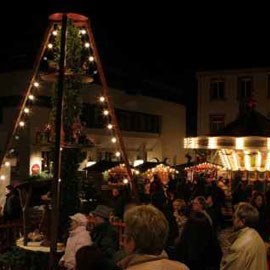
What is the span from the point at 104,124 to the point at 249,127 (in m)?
12.1

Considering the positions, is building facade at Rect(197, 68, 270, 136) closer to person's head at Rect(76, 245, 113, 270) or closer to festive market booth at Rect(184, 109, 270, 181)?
festive market booth at Rect(184, 109, 270, 181)

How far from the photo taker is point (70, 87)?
7.40 m

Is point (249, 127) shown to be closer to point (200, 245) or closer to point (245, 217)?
point (200, 245)

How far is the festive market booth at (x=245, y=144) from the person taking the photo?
39.1 ft

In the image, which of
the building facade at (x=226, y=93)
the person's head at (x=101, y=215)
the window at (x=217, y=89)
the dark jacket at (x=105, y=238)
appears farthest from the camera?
the window at (x=217, y=89)

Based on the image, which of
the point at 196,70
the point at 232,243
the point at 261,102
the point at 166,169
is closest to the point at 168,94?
the point at 196,70

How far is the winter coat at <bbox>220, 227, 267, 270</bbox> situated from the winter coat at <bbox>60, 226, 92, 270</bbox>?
6.60 ft

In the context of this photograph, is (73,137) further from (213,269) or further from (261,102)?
(261,102)

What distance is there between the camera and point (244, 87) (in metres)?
31.1

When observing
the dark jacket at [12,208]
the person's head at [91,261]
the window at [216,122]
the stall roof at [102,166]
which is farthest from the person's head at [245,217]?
the window at [216,122]

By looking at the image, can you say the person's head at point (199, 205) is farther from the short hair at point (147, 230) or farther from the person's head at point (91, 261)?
the short hair at point (147, 230)

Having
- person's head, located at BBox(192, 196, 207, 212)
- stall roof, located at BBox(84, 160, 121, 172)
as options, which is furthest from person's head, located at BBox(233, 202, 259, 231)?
stall roof, located at BBox(84, 160, 121, 172)

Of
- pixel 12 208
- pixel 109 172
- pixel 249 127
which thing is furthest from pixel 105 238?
pixel 109 172

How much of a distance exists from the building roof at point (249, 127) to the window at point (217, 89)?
19.1 meters
